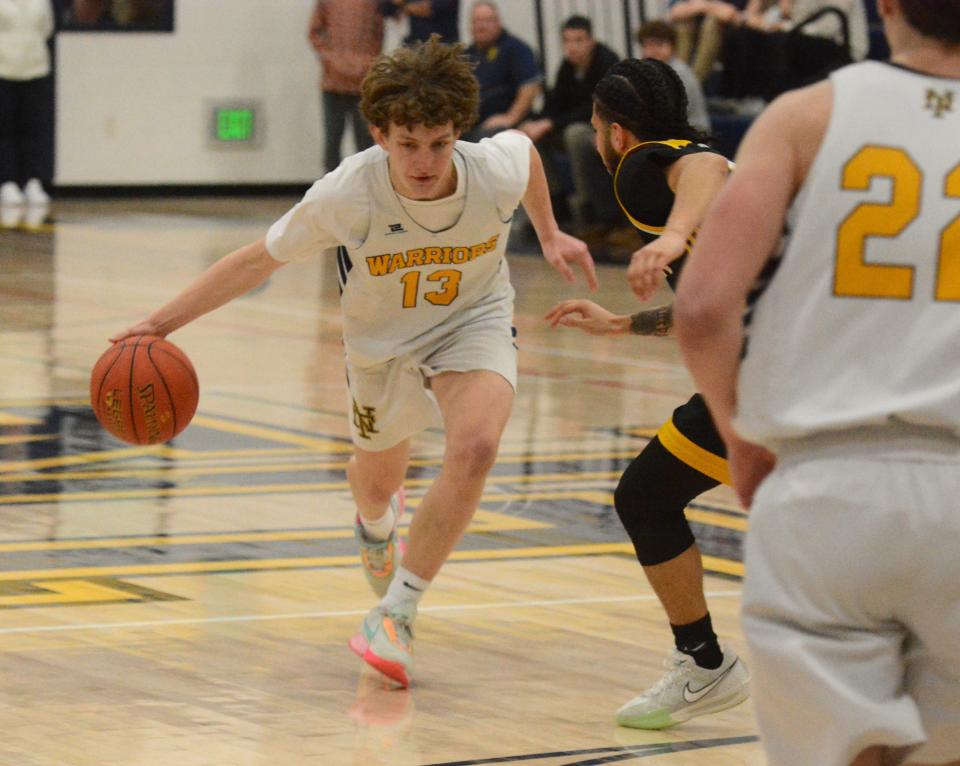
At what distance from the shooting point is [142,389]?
5238mm

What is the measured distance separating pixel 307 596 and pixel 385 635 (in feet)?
2.86

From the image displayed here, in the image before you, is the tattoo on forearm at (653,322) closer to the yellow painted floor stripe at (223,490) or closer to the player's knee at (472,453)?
the player's knee at (472,453)

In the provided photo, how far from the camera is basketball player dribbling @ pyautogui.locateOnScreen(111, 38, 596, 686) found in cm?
474

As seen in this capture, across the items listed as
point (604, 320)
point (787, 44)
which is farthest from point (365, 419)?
point (787, 44)

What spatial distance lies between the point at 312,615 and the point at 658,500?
133 cm

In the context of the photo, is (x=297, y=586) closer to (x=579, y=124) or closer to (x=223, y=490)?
(x=223, y=490)

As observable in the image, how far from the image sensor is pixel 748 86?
609 inches

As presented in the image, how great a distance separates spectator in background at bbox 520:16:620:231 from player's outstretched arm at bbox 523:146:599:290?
9177 millimetres

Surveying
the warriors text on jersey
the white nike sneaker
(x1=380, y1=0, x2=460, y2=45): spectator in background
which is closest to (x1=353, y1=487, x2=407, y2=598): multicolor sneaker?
the warriors text on jersey

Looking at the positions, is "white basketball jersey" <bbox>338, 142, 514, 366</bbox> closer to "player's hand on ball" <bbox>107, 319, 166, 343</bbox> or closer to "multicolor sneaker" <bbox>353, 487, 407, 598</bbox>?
"player's hand on ball" <bbox>107, 319, 166, 343</bbox>

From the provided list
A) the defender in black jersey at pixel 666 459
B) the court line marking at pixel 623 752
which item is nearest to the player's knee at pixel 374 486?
the defender in black jersey at pixel 666 459

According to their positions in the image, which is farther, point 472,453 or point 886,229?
point 472,453

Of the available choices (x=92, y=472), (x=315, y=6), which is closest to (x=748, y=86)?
(x=315, y=6)

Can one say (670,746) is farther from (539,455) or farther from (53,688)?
(539,455)
